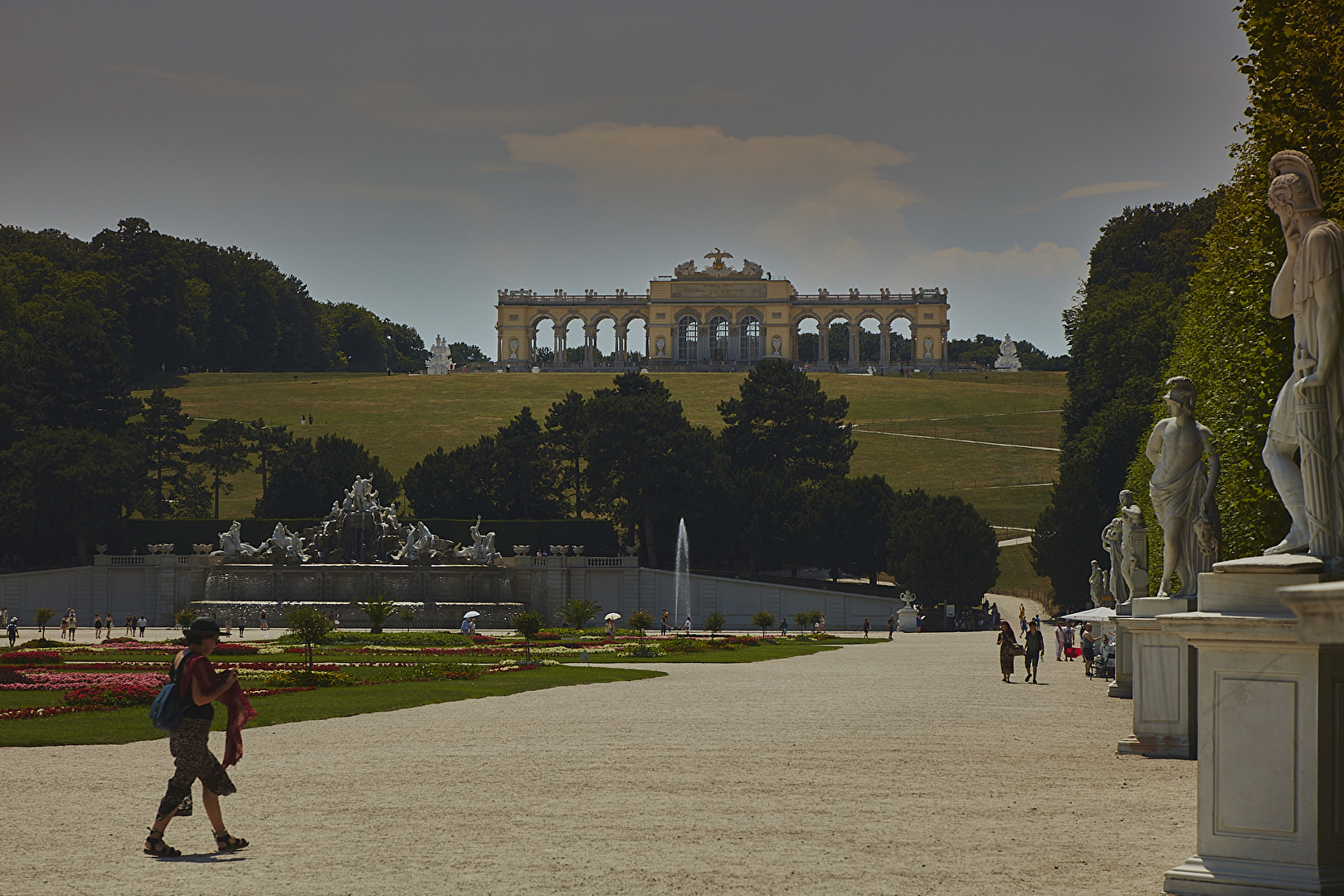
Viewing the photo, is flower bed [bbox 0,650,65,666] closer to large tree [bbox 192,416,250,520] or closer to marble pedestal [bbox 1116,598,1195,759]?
marble pedestal [bbox 1116,598,1195,759]

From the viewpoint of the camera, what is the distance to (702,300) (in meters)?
137

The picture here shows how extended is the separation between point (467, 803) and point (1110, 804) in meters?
Result: 5.37

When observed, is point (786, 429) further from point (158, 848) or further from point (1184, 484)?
point (158, 848)

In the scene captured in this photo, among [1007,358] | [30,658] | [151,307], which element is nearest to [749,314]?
[1007,358]

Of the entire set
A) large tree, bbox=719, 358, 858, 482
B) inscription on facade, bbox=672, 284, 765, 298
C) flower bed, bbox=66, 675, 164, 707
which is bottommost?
flower bed, bbox=66, 675, 164, 707

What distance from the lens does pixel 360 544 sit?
64.6m

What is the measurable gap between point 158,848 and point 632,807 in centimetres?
373

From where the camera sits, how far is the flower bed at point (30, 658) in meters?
31.5

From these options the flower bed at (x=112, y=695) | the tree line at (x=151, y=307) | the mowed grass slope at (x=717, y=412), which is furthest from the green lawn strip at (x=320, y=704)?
the tree line at (x=151, y=307)

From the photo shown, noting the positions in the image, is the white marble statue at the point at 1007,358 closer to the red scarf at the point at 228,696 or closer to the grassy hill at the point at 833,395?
the grassy hill at the point at 833,395

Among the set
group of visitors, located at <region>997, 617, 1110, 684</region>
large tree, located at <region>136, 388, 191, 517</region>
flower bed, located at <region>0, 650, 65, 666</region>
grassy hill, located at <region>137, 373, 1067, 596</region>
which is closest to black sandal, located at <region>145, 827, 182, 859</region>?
group of visitors, located at <region>997, 617, 1110, 684</region>

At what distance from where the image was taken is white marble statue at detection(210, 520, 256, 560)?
211 ft

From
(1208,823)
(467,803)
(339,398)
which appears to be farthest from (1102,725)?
(339,398)

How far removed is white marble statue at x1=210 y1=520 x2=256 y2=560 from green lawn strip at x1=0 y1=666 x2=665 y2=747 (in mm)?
36197
